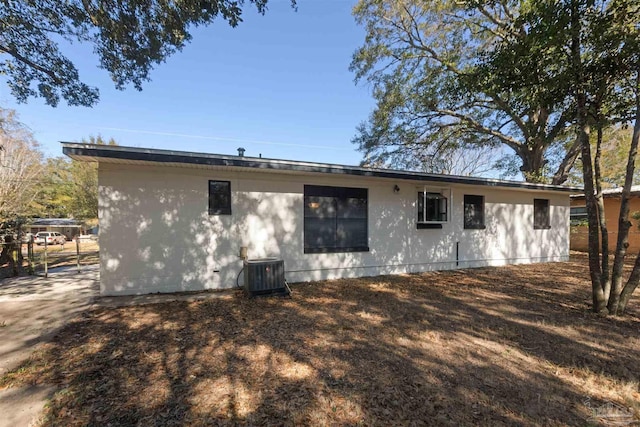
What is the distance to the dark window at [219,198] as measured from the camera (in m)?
5.79

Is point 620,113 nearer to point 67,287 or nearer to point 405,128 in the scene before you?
point 405,128

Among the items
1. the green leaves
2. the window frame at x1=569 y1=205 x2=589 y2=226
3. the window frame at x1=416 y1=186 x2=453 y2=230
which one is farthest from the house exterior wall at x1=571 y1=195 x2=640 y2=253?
the window frame at x1=416 y1=186 x2=453 y2=230

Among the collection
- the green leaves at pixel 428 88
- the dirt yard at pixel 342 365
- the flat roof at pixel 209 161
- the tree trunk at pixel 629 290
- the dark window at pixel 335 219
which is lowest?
the dirt yard at pixel 342 365

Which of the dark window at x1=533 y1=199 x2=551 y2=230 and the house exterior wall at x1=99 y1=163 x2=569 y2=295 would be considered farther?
the dark window at x1=533 y1=199 x2=551 y2=230

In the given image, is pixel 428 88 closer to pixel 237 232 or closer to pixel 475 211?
pixel 475 211

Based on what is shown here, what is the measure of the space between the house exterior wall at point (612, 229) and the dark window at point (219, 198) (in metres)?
13.2

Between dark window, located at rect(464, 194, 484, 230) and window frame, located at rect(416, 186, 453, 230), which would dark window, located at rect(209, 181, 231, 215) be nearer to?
window frame, located at rect(416, 186, 453, 230)

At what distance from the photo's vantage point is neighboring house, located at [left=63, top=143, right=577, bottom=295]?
5.21 meters

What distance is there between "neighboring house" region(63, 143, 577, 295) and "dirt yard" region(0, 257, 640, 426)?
1.16 metres

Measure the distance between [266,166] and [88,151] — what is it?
9.09 ft

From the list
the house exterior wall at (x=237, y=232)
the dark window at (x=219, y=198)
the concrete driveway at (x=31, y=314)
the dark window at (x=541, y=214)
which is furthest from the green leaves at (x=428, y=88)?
the concrete driveway at (x=31, y=314)

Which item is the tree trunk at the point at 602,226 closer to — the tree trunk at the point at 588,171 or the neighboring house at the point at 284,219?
the tree trunk at the point at 588,171

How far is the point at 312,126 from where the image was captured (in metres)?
15.4

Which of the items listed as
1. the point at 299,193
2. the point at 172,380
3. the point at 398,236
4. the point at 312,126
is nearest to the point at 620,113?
the point at 398,236
